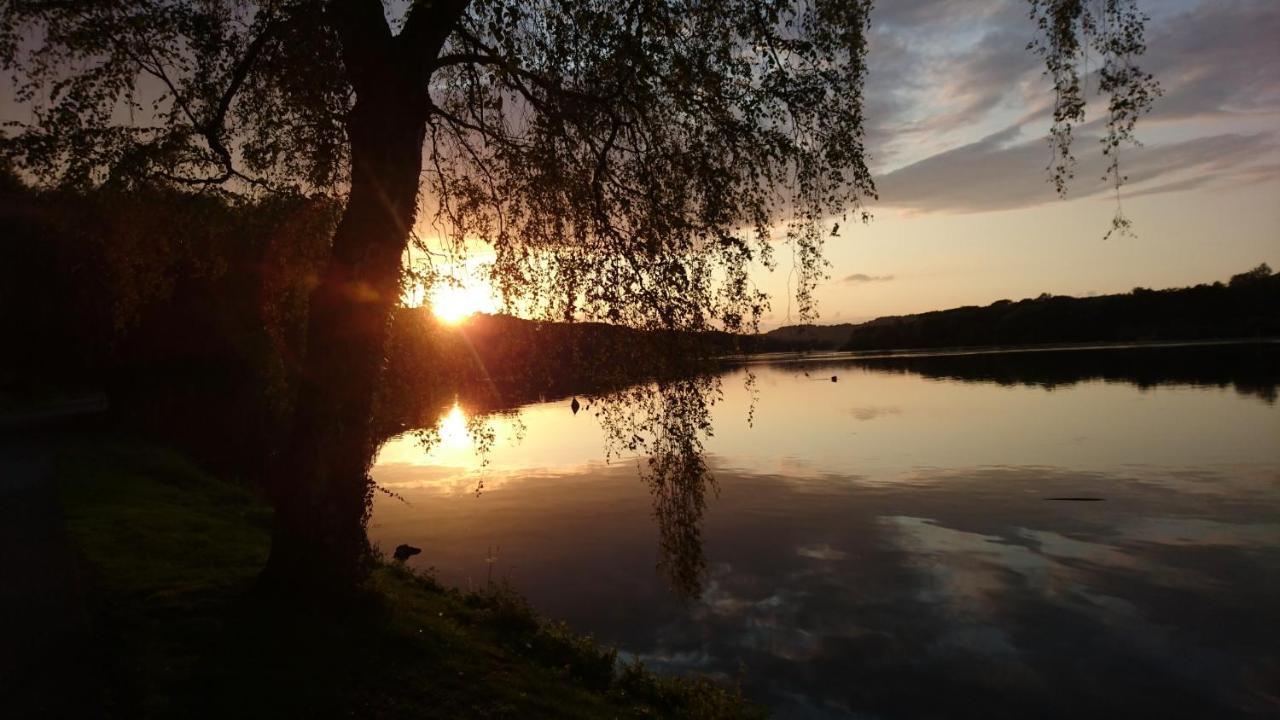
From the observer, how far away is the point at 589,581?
19.1m

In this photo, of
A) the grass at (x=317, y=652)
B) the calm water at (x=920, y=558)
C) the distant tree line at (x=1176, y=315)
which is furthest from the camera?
the distant tree line at (x=1176, y=315)

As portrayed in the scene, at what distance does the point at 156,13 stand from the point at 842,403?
2471 inches

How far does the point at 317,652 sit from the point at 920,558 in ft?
52.8

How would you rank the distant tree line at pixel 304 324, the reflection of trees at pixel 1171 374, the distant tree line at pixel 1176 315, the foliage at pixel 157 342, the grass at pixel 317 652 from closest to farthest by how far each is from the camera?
the grass at pixel 317 652, the distant tree line at pixel 304 324, the foliage at pixel 157 342, the reflection of trees at pixel 1171 374, the distant tree line at pixel 1176 315

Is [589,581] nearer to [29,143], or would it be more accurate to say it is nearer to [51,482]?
[29,143]

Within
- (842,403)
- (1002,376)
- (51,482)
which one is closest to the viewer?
(51,482)

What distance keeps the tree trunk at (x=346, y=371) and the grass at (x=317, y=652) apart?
0.76 m

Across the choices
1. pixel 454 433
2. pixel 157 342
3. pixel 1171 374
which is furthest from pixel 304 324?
pixel 1171 374

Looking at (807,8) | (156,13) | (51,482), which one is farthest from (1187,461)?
(51,482)

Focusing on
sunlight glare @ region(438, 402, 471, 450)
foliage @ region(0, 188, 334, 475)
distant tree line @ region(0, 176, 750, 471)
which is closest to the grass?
distant tree line @ region(0, 176, 750, 471)

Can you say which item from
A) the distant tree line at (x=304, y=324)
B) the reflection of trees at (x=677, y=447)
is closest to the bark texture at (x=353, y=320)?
the distant tree line at (x=304, y=324)

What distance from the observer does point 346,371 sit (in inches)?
405

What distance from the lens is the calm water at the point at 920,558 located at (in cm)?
1312

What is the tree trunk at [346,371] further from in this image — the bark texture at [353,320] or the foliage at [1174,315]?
the foliage at [1174,315]
